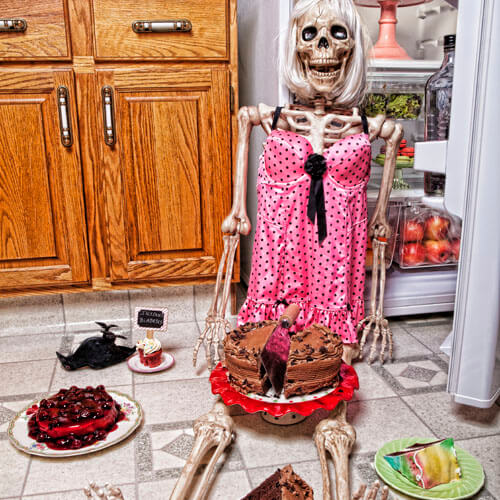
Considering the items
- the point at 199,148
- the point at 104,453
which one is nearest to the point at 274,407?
the point at 104,453

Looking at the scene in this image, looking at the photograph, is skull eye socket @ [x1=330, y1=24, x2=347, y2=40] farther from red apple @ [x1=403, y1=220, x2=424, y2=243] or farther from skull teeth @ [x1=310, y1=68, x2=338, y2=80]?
red apple @ [x1=403, y1=220, x2=424, y2=243]

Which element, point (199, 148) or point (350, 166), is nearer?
point (350, 166)

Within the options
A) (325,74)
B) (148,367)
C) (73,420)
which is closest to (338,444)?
(73,420)

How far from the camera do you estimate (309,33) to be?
5.33 ft

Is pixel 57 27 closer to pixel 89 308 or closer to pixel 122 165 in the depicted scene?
pixel 122 165

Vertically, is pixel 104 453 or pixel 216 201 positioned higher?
pixel 216 201

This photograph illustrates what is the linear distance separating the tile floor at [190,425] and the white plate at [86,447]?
0.03 metres

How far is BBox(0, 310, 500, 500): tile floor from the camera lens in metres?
1.26

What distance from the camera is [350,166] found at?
165 centimetres

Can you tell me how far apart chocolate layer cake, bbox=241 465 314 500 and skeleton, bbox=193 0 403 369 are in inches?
30.7

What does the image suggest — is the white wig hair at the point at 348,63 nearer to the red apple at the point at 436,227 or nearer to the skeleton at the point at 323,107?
the skeleton at the point at 323,107

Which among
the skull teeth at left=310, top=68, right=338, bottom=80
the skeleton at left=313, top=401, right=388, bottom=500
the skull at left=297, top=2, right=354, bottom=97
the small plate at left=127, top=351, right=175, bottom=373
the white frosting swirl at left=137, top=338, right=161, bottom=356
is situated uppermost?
the skull at left=297, top=2, right=354, bottom=97

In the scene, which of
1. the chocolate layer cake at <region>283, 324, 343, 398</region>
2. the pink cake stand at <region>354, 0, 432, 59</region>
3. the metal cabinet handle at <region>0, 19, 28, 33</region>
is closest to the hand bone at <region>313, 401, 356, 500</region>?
the chocolate layer cake at <region>283, 324, 343, 398</region>

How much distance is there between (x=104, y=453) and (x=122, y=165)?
984mm
